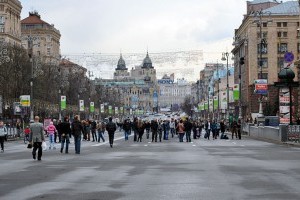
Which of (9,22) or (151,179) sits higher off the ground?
(9,22)

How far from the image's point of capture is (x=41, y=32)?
16688cm

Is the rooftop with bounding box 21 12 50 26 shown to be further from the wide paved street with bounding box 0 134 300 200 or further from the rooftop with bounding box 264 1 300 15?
the wide paved street with bounding box 0 134 300 200

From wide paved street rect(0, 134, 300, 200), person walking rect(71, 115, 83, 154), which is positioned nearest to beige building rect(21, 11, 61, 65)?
person walking rect(71, 115, 83, 154)

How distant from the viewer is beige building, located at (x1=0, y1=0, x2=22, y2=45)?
129375 mm

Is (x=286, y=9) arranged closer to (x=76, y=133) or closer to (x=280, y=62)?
(x=280, y=62)

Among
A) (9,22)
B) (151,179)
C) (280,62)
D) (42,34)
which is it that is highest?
(42,34)

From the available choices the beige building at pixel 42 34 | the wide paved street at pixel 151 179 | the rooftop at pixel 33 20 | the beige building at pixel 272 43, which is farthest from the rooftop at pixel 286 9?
the wide paved street at pixel 151 179

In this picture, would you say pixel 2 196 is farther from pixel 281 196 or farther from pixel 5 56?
pixel 5 56

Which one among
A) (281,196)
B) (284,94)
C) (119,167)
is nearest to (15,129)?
(284,94)

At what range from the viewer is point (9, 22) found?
13288cm

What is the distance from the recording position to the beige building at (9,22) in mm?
129375

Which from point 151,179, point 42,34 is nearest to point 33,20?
point 42,34

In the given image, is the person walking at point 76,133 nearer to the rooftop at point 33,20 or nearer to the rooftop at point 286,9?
the rooftop at point 286,9

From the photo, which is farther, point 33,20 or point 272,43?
point 33,20
